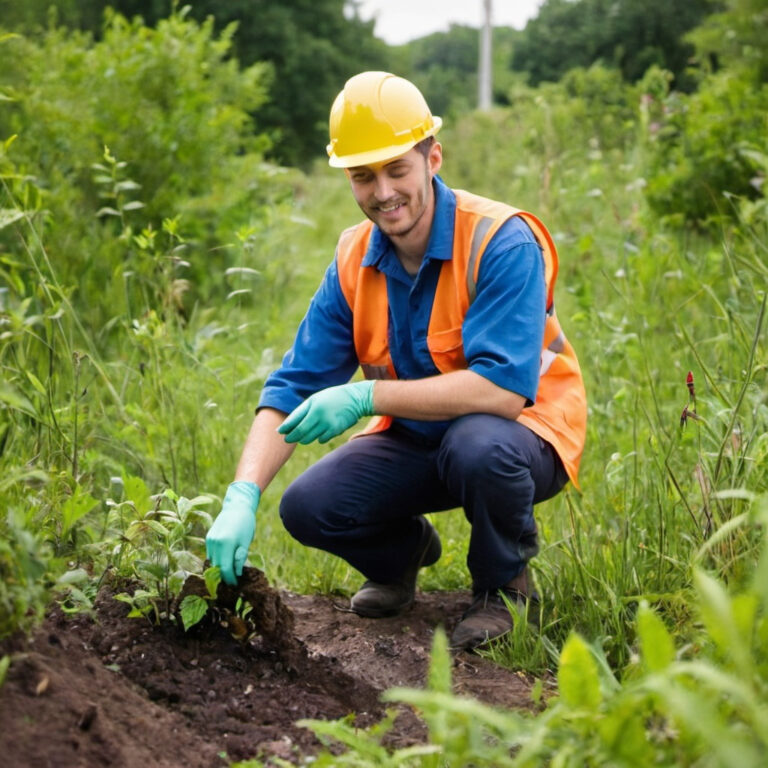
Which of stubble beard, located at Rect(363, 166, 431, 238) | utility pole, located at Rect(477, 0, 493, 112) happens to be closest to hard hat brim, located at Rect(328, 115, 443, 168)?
stubble beard, located at Rect(363, 166, 431, 238)

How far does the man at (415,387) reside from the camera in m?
2.75

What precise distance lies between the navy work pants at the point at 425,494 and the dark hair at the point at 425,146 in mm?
728

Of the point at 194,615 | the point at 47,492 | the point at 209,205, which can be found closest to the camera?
the point at 194,615

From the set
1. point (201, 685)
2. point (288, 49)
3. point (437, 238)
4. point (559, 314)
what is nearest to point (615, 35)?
point (288, 49)

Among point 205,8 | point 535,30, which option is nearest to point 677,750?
point 205,8

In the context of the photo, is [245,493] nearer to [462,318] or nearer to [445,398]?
[445,398]

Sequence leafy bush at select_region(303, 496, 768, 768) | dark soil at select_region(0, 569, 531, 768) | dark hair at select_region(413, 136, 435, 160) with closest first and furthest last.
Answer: leafy bush at select_region(303, 496, 768, 768)
dark soil at select_region(0, 569, 531, 768)
dark hair at select_region(413, 136, 435, 160)

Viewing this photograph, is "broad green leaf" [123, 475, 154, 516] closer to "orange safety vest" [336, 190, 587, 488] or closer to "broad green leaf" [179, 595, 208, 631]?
"broad green leaf" [179, 595, 208, 631]

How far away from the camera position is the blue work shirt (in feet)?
8.99

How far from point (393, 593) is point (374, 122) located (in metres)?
1.32

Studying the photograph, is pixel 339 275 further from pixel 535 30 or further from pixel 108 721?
pixel 535 30

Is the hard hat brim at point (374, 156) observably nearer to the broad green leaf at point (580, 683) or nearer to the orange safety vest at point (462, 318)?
the orange safety vest at point (462, 318)

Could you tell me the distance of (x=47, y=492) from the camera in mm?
2566

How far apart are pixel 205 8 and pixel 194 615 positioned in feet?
59.7
